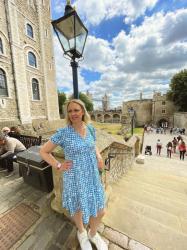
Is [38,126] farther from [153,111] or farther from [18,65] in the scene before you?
[153,111]

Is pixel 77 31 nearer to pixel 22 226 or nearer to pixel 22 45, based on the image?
pixel 22 226

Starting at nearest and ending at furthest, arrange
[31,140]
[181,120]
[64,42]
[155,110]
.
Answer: [64,42]
[31,140]
[181,120]
[155,110]

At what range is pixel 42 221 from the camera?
1840mm

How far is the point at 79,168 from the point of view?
4.42 feet

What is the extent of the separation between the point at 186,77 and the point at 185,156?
2074 centimetres

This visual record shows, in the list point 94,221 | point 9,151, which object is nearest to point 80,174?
point 94,221

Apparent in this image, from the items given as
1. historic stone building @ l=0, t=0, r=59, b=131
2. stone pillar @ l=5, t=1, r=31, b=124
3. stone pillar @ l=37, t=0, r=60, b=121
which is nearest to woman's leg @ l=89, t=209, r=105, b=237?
historic stone building @ l=0, t=0, r=59, b=131

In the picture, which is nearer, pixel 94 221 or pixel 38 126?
Result: pixel 94 221

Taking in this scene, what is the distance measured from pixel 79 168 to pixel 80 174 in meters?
0.07

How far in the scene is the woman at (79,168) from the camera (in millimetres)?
1330

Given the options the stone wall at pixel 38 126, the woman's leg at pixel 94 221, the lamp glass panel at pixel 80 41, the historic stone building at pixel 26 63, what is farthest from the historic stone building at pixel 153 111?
the woman's leg at pixel 94 221

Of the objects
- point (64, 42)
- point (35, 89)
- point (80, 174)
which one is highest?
point (35, 89)

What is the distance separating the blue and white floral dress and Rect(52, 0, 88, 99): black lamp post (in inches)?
30.7

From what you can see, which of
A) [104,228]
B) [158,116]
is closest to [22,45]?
[104,228]
